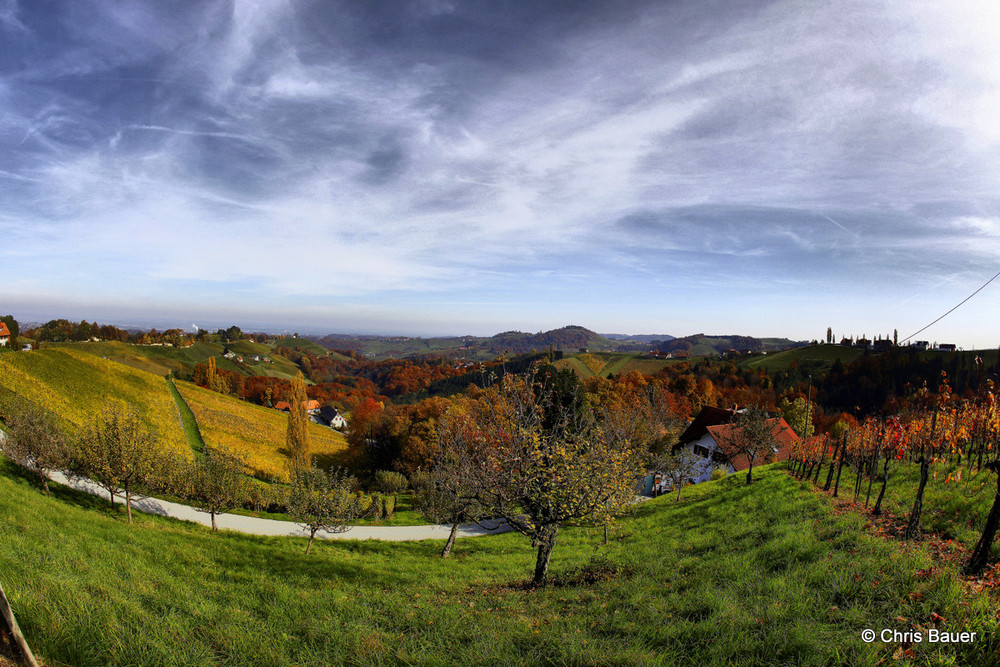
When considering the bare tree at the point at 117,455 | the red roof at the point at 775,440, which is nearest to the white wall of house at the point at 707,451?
the red roof at the point at 775,440

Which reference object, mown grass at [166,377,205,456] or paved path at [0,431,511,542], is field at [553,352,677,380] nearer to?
mown grass at [166,377,205,456]

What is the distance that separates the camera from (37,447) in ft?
67.3

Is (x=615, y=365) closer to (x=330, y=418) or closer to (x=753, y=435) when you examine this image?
(x=330, y=418)

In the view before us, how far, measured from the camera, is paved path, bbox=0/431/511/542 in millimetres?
25062

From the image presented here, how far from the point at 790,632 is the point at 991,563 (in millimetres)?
5735

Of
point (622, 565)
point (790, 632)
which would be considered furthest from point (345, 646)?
point (622, 565)

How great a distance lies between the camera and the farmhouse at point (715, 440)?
137ft

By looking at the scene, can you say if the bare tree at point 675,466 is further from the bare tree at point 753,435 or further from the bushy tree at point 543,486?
the bushy tree at point 543,486

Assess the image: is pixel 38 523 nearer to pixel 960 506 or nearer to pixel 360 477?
pixel 960 506

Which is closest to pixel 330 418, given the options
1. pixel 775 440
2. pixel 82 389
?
pixel 82 389

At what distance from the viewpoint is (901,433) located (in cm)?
1580

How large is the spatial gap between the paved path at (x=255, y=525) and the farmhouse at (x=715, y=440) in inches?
1022

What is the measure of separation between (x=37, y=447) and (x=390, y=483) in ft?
99.9

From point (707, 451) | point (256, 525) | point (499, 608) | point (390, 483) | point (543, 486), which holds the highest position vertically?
point (543, 486)
